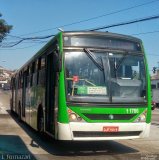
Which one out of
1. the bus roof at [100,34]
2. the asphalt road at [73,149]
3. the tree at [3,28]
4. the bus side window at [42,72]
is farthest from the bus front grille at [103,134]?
the tree at [3,28]

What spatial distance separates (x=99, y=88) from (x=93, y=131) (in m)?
1.09

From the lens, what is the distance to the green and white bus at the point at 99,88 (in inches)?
384

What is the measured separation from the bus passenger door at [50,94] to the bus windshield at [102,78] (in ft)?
2.86

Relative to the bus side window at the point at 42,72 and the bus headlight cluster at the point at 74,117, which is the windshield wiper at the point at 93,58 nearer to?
the bus headlight cluster at the point at 74,117

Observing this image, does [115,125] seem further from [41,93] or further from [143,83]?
[41,93]

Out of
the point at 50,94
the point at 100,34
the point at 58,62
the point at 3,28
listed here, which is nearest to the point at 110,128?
the point at 58,62

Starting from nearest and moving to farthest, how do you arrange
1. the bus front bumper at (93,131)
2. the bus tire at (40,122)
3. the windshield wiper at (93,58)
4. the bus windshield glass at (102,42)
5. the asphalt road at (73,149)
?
the bus front bumper at (93,131)
the asphalt road at (73,149)
the windshield wiper at (93,58)
the bus windshield glass at (102,42)
the bus tire at (40,122)

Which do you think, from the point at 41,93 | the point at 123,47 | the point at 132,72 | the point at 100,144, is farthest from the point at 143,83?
the point at 41,93

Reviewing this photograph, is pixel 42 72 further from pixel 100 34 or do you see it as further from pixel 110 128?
pixel 110 128

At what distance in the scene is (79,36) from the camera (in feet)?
34.5

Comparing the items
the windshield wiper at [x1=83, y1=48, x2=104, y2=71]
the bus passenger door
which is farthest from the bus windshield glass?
the bus passenger door

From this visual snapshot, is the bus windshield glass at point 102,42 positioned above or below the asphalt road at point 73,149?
above

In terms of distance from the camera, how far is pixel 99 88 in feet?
32.7

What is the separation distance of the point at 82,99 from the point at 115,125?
106 cm
